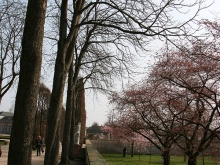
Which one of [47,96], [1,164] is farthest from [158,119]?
[47,96]

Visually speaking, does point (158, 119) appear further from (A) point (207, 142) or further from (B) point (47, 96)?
(B) point (47, 96)

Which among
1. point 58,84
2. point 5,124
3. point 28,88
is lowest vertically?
point 28,88

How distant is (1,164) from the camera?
14719 millimetres

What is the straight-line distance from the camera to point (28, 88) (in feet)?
13.5

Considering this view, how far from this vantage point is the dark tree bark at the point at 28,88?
3955mm

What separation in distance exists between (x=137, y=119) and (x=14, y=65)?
910 centimetres

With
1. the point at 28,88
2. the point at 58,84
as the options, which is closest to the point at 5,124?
the point at 58,84

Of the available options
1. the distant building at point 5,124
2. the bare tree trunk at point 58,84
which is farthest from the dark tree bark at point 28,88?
the distant building at point 5,124

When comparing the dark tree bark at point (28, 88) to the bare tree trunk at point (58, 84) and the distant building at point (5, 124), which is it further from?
the distant building at point (5, 124)

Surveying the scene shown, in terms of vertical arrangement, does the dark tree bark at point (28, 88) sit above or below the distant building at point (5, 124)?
below

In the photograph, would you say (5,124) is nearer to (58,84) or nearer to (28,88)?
(58,84)

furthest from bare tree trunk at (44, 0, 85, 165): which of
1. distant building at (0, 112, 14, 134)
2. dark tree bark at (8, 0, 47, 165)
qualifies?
distant building at (0, 112, 14, 134)

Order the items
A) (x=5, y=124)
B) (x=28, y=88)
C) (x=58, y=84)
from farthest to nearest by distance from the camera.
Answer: (x=5, y=124) < (x=58, y=84) < (x=28, y=88)

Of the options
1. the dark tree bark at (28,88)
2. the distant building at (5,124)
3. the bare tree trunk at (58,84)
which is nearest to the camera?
the dark tree bark at (28,88)
